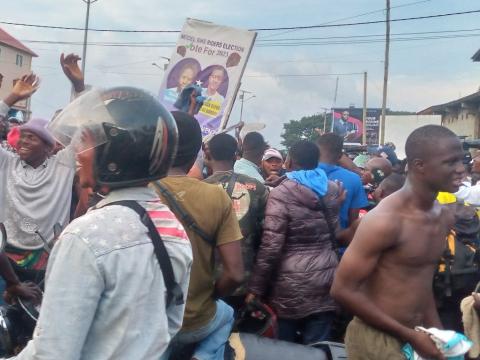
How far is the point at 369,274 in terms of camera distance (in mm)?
3016

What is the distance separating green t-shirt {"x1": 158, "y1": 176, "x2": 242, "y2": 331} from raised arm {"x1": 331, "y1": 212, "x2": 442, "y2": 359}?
2.12ft

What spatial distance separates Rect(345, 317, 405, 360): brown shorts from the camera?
3010 millimetres

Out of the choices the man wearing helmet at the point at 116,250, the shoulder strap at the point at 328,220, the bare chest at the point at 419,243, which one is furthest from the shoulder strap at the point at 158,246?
the shoulder strap at the point at 328,220

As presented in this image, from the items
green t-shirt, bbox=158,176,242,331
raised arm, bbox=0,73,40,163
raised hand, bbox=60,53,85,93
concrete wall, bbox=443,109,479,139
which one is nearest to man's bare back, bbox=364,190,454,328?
green t-shirt, bbox=158,176,242,331

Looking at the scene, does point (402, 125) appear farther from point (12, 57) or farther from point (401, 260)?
point (12, 57)

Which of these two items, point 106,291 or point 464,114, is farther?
point 464,114

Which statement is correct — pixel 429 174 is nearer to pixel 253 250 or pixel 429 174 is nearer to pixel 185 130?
pixel 185 130

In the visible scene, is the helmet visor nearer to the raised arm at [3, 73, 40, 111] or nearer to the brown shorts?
the brown shorts

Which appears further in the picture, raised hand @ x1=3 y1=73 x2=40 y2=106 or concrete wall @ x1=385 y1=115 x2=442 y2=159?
concrete wall @ x1=385 y1=115 x2=442 y2=159

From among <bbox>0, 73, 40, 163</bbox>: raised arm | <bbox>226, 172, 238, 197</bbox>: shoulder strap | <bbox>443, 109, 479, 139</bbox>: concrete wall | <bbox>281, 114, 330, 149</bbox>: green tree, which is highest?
<bbox>281, 114, 330, 149</bbox>: green tree

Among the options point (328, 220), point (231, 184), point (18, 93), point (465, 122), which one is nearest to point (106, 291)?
point (231, 184)

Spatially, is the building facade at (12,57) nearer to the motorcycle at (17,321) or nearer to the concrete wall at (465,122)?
the concrete wall at (465,122)

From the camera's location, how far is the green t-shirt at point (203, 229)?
128 inches

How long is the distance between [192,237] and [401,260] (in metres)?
0.99
